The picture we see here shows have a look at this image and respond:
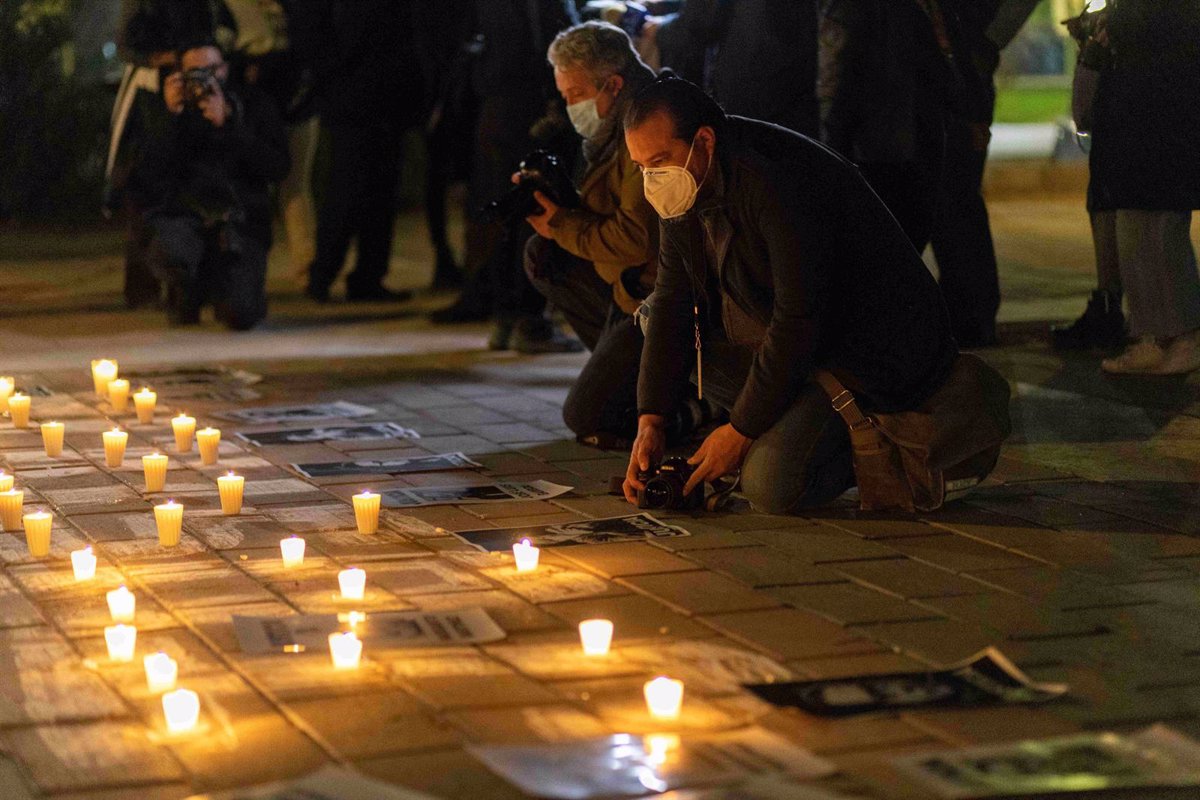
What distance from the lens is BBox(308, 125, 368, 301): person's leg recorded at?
10.7 meters

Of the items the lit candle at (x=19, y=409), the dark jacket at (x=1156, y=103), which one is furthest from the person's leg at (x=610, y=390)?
the dark jacket at (x=1156, y=103)

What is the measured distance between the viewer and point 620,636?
4.38 m

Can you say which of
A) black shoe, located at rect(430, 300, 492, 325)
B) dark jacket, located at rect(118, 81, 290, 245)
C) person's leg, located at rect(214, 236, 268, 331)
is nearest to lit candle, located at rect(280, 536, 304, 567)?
person's leg, located at rect(214, 236, 268, 331)

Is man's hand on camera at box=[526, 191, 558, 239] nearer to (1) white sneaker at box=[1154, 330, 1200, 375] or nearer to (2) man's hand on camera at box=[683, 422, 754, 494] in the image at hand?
(2) man's hand on camera at box=[683, 422, 754, 494]

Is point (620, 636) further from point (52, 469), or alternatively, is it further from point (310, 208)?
point (310, 208)

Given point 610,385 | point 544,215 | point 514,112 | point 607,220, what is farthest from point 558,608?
point 514,112

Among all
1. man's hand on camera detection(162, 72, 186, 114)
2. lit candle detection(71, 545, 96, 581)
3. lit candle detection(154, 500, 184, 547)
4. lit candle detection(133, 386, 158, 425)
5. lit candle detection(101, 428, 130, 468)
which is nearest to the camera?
lit candle detection(71, 545, 96, 581)

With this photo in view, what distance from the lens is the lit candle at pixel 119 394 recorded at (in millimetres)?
7395

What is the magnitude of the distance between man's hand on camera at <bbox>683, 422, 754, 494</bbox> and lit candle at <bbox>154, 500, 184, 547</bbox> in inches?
60.7

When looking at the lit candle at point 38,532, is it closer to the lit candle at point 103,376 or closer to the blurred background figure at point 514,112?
the lit candle at point 103,376

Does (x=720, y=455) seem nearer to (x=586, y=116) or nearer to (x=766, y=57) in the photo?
(x=586, y=116)

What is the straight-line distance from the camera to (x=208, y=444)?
21.1 ft

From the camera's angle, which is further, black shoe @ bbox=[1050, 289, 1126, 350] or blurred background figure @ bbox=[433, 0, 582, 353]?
blurred background figure @ bbox=[433, 0, 582, 353]

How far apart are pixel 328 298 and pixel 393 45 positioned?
1.58 metres
